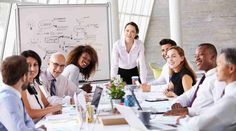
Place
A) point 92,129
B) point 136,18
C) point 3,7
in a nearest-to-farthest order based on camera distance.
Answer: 1. point 92,129
2. point 3,7
3. point 136,18

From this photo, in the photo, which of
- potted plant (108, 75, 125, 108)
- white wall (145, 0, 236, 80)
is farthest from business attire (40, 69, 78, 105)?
white wall (145, 0, 236, 80)

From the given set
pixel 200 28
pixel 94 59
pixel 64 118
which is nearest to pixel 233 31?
pixel 200 28

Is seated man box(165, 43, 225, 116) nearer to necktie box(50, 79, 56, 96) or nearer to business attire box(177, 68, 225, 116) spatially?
business attire box(177, 68, 225, 116)

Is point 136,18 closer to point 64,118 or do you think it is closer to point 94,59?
point 94,59

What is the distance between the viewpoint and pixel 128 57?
5141 millimetres

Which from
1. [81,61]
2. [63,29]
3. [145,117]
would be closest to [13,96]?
[145,117]

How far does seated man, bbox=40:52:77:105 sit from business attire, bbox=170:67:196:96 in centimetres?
107

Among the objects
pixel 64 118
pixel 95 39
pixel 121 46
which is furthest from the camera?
pixel 95 39

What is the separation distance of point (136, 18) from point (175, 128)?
1217 centimetres

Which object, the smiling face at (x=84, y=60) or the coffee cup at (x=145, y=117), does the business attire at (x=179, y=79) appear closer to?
the smiling face at (x=84, y=60)

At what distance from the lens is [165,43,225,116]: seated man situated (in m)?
2.79

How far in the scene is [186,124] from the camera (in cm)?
221

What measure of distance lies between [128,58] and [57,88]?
4.39 ft

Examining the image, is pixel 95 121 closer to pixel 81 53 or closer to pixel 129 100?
pixel 129 100
